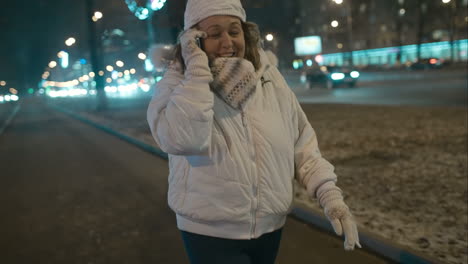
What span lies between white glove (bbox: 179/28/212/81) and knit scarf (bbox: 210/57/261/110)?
86 mm

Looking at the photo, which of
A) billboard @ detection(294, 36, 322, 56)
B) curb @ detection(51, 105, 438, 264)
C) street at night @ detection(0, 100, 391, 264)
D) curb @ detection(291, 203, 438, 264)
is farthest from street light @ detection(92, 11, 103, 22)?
billboard @ detection(294, 36, 322, 56)

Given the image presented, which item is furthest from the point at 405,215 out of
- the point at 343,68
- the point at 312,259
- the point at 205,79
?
the point at 343,68

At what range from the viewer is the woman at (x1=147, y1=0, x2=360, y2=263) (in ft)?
5.62

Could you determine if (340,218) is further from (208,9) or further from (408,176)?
(408,176)

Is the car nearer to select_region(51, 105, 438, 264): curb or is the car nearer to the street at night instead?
the street at night

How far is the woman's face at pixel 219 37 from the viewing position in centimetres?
186

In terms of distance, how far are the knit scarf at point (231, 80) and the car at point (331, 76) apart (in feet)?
96.4

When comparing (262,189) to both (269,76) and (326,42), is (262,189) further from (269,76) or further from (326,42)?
(326,42)

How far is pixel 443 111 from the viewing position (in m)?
12.9

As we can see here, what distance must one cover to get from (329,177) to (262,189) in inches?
14.0

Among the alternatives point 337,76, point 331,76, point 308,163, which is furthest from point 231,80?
point 331,76

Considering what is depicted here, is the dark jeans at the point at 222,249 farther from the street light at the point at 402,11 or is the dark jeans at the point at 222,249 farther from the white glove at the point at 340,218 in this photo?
the street light at the point at 402,11

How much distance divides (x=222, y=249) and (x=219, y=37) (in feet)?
2.92

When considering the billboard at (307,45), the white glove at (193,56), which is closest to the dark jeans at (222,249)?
the white glove at (193,56)
